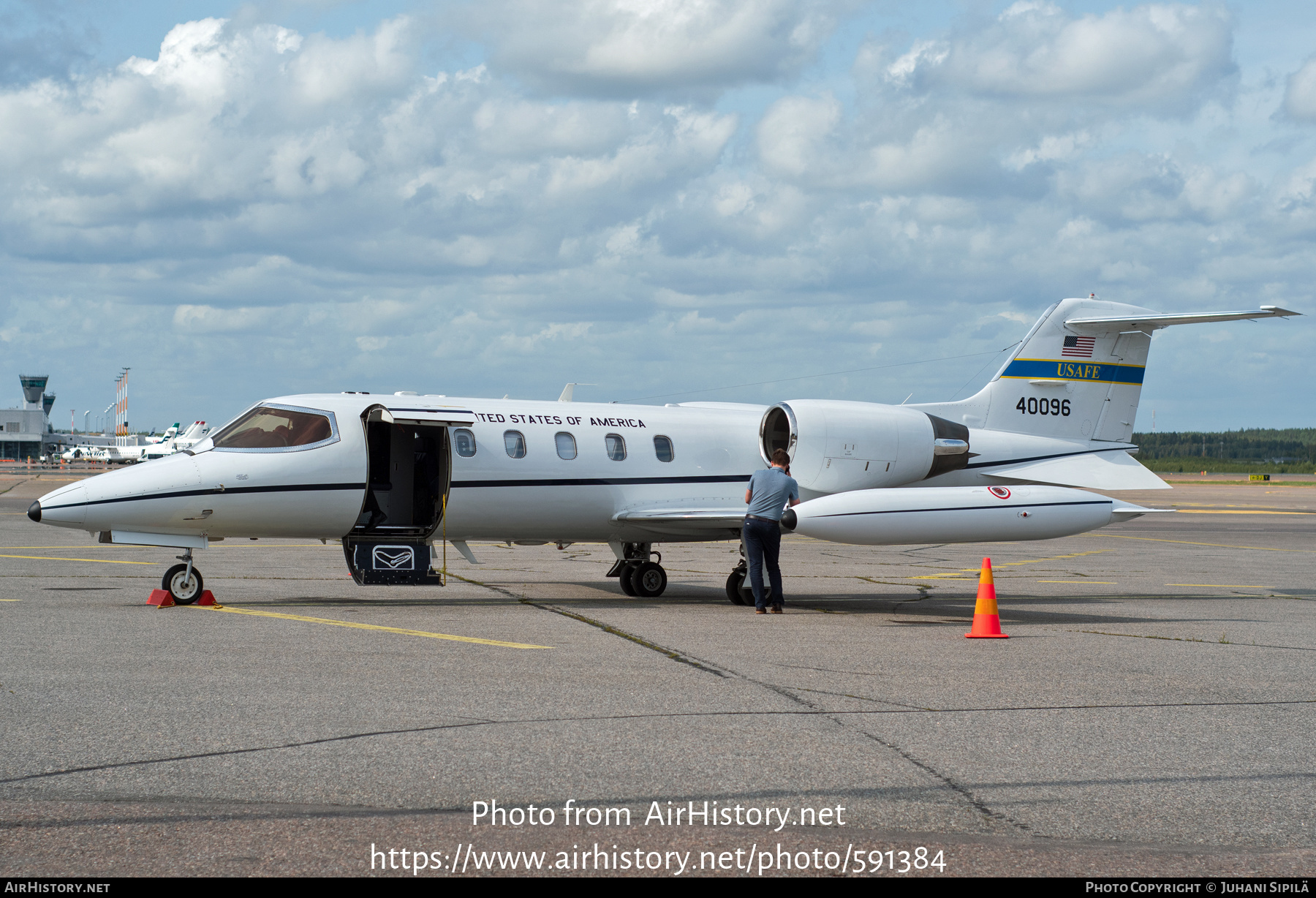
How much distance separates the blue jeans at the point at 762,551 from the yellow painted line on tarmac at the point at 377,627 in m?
3.78

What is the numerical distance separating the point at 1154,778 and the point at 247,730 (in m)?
4.95

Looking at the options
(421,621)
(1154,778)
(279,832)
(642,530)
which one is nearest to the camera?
(279,832)

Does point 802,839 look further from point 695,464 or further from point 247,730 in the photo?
point 695,464

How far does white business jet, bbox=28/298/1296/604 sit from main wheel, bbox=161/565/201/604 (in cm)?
2

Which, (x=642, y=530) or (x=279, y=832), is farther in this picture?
(x=642, y=530)

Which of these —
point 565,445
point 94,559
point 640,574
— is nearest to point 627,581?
point 640,574

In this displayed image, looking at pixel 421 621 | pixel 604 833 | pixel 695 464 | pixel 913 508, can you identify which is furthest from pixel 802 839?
pixel 695 464

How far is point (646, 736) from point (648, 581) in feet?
32.1

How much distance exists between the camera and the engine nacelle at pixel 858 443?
54.9 feet

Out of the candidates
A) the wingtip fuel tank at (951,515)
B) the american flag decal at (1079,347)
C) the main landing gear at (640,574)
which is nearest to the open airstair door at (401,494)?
the main landing gear at (640,574)

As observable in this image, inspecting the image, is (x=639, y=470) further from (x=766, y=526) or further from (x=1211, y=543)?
(x=1211, y=543)

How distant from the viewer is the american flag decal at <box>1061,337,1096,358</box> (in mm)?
18984

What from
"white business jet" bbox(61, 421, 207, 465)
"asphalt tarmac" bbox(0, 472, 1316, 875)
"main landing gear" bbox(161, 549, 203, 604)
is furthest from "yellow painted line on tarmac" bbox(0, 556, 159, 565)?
"white business jet" bbox(61, 421, 207, 465)

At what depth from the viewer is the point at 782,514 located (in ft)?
45.1
